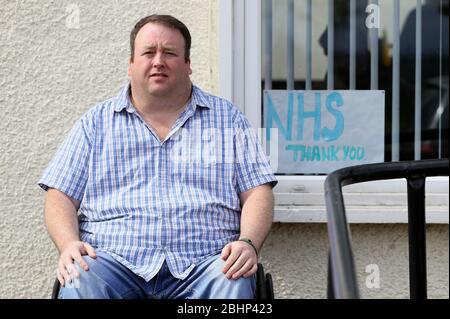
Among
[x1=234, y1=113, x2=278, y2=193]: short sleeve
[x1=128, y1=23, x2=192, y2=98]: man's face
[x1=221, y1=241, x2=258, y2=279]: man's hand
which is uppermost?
[x1=128, y1=23, x2=192, y2=98]: man's face

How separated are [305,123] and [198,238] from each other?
1.00m

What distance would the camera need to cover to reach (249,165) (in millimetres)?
3586

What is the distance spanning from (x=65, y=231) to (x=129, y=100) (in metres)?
0.61

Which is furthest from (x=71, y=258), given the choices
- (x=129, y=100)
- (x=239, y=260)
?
(x=129, y=100)

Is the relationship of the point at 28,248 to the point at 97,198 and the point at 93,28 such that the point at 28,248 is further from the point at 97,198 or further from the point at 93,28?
the point at 93,28

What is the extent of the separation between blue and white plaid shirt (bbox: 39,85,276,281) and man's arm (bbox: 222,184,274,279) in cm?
4

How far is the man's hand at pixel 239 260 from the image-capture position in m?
3.24

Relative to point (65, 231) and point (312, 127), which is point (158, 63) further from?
point (312, 127)

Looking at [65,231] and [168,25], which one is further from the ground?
[168,25]

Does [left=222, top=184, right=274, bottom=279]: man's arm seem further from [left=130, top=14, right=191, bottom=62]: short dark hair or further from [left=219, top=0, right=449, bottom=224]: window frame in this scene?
[left=130, top=14, right=191, bottom=62]: short dark hair

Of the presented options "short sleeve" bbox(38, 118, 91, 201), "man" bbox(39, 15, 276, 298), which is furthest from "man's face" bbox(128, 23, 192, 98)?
"short sleeve" bbox(38, 118, 91, 201)

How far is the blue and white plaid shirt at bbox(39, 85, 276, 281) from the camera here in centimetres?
345

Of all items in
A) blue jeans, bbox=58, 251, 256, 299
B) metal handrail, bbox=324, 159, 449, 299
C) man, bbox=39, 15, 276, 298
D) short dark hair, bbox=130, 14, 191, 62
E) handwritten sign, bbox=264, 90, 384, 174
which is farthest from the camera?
handwritten sign, bbox=264, 90, 384, 174
